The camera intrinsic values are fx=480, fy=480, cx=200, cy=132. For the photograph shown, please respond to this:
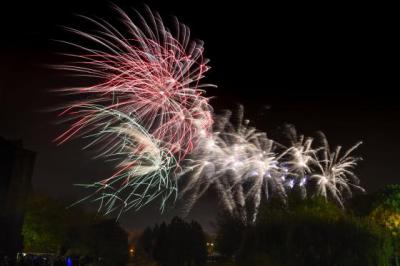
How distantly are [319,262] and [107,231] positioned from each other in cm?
2986

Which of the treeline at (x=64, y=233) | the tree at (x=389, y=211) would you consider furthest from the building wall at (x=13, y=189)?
the tree at (x=389, y=211)

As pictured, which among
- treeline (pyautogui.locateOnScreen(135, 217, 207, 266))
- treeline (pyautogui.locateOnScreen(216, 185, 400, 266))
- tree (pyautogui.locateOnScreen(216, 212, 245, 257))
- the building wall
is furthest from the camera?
tree (pyautogui.locateOnScreen(216, 212, 245, 257))

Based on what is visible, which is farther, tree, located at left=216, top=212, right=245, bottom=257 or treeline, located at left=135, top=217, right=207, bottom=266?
tree, located at left=216, top=212, right=245, bottom=257

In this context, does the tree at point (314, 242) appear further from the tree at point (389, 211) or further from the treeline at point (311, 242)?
the tree at point (389, 211)

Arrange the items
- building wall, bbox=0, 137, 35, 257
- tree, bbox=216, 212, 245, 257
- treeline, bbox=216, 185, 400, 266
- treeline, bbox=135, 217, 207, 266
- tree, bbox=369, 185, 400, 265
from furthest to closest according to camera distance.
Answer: tree, bbox=216, 212, 245, 257 < tree, bbox=369, 185, 400, 265 < building wall, bbox=0, 137, 35, 257 < treeline, bbox=135, 217, 207, 266 < treeline, bbox=216, 185, 400, 266

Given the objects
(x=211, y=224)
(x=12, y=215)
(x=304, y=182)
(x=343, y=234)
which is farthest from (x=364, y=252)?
(x=211, y=224)

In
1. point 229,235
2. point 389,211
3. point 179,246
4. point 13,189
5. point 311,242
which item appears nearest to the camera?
point 311,242

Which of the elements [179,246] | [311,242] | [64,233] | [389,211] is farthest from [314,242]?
[64,233]

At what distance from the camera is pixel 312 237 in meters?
31.6

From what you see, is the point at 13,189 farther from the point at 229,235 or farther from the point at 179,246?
the point at 229,235

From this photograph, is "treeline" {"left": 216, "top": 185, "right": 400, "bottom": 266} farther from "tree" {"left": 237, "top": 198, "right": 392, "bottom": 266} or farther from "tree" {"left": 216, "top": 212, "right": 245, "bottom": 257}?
"tree" {"left": 216, "top": 212, "right": 245, "bottom": 257}

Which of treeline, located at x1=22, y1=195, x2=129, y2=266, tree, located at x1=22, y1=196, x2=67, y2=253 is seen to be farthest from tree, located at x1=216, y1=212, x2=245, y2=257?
tree, located at x1=22, y1=196, x2=67, y2=253

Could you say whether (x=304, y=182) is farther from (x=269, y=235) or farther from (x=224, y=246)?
(x=224, y=246)

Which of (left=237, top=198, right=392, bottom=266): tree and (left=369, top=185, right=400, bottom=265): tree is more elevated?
(left=369, top=185, right=400, bottom=265): tree
